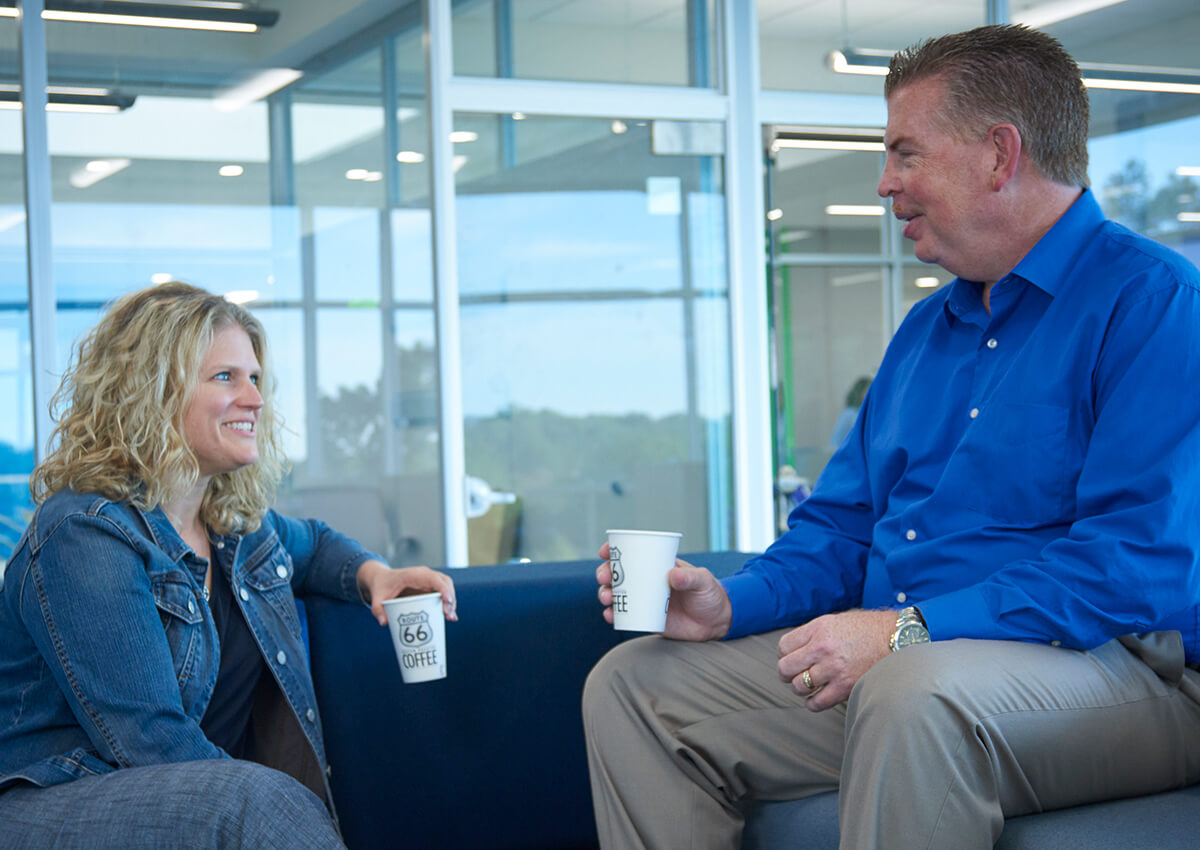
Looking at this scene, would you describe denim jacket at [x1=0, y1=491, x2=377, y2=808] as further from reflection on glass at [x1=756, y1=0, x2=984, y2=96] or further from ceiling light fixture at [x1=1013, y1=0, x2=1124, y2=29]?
ceiling light fixture at [x1=1013, y1=0, x2=1124, y2=29]

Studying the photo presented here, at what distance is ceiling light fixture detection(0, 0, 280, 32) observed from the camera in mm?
3916

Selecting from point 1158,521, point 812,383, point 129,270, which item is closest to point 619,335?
point 129,270

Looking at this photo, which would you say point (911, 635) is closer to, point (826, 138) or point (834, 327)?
point (826, 138)

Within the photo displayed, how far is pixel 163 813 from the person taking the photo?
158 centimetres

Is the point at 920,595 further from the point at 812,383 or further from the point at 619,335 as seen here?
the point at 812,383

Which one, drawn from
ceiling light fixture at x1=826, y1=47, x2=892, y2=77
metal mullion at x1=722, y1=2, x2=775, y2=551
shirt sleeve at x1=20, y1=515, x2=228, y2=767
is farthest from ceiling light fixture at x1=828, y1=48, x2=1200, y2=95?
shirt sleeve at x1=20, y1=515, x2=228, y2=767

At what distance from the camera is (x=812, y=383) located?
1012cm

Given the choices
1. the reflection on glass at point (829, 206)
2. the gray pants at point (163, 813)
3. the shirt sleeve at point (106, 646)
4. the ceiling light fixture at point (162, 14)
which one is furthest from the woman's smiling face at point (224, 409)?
the reflection on glass at point (829, 206)

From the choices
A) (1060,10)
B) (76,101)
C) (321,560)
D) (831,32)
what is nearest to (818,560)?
(321,560)

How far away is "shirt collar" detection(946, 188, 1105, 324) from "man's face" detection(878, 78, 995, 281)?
9 centimetres

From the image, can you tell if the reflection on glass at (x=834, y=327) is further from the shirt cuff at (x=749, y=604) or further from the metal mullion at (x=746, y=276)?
the shirt cuff at (x=749, y=604)

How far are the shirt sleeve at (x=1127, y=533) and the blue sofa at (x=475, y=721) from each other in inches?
30.8

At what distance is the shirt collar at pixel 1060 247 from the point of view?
1776mm

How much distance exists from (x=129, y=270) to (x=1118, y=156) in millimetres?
4082
